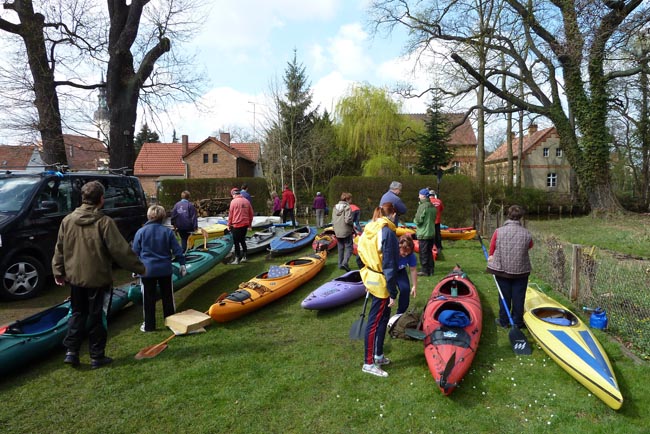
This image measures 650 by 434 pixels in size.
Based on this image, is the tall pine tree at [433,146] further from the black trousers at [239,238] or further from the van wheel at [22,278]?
the van wheel at [22,278]

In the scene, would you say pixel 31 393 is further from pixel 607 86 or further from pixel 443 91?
pixel 607 86

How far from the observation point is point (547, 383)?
149 inches

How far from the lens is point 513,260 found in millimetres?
4738

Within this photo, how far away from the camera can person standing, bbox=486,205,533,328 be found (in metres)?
4.72

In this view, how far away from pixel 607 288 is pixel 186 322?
232 inches

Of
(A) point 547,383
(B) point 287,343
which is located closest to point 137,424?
(B) point 287,343

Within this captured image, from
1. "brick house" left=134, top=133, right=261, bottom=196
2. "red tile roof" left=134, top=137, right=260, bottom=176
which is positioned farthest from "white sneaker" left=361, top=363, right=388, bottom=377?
"red tile roof" left=134, top=137, right=260, bottom=176

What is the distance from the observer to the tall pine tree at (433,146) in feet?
79.0

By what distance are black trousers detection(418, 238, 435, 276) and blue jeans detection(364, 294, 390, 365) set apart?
375 centimetres

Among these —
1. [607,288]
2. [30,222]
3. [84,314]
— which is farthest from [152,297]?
[607,288]

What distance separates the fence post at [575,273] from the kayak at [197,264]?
6088 millimetres

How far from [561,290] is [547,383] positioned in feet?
10.8

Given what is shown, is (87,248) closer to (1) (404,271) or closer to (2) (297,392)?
(2) (297,392)

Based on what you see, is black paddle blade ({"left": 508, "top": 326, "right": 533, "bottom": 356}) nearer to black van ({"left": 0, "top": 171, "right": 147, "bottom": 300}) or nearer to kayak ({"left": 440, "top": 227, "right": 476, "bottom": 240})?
black van ({"left": 0, "top": 171, "right": 147, "bottom": 300})
